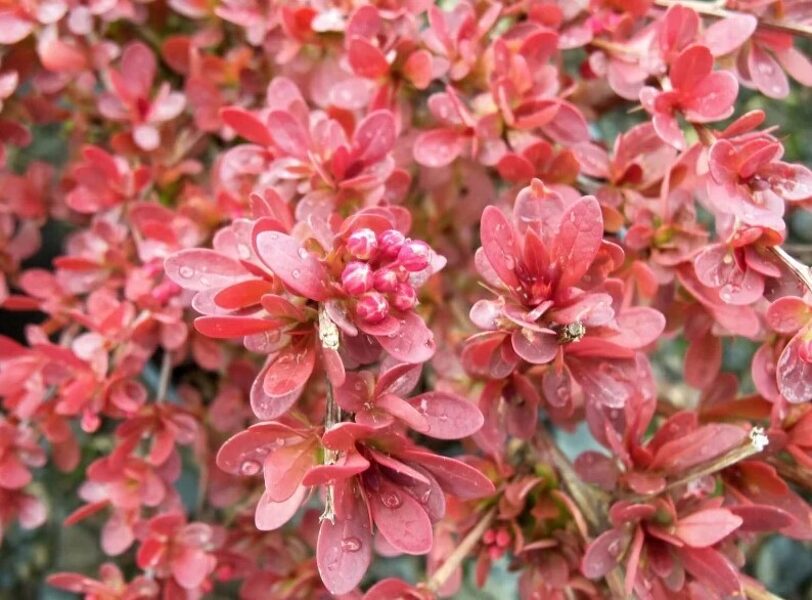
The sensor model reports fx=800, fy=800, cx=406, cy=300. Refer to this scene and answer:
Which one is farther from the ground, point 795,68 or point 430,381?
point 795,68

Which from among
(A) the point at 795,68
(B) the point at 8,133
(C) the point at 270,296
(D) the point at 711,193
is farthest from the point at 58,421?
(A) the point at 795,68

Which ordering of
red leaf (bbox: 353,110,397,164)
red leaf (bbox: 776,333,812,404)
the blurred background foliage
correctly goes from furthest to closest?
the blurred background foliage, red leaf (bbox: 353,110,397,164), red leaf (bbox: 776,333,812,404)

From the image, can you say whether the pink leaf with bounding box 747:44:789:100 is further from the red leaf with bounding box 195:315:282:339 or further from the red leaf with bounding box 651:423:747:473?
the red leaf with bounding box 195:315:282:339

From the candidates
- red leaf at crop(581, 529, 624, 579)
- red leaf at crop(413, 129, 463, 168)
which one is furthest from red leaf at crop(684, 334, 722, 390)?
red leaf at crop(413, 129, 463, 168)

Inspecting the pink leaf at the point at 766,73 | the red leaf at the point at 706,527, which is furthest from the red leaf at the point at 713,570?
the pink leaf at the point at 766,73

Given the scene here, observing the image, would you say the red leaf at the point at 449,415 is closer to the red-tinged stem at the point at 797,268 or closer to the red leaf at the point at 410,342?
the red leaf at the point at 410,342

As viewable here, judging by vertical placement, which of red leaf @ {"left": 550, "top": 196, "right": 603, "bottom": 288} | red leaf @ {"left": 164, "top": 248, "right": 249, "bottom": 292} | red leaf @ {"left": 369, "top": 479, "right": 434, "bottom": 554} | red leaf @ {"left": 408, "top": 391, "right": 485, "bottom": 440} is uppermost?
red leaf @ {"left": 550, "top": 196, "right": 603, "bottom": 288}

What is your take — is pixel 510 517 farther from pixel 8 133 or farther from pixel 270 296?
pixel 8 133

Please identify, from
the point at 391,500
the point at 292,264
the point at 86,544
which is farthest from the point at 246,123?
the point at 86,544
